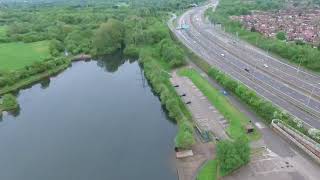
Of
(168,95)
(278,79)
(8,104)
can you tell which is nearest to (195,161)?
(168,95)

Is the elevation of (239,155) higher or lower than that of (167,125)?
higher

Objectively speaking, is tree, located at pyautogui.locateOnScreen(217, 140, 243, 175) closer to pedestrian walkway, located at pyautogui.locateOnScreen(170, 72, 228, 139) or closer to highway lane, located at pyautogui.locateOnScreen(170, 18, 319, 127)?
pedestrian walkway, located at pyautogui.locateOnScreen(170, 72, 228, 139)

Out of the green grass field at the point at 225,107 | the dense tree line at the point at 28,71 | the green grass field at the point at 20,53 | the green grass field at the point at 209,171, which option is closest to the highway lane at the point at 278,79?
the green grass field at the point at 225,107

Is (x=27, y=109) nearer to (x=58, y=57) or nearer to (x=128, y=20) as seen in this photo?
(x=58, y=57)

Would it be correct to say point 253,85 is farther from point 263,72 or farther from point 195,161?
point 195,161

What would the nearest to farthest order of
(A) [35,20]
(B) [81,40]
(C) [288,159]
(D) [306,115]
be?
1. (C) [288,159]
2. (D) [306,115]
3. (B) [81,40]
4. (A) [35,20]

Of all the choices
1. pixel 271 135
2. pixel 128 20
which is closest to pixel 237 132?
pixel 271 135

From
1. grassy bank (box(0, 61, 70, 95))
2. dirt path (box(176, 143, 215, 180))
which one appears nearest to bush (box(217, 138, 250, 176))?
dirt path (box(176, 143, 215, 180))
